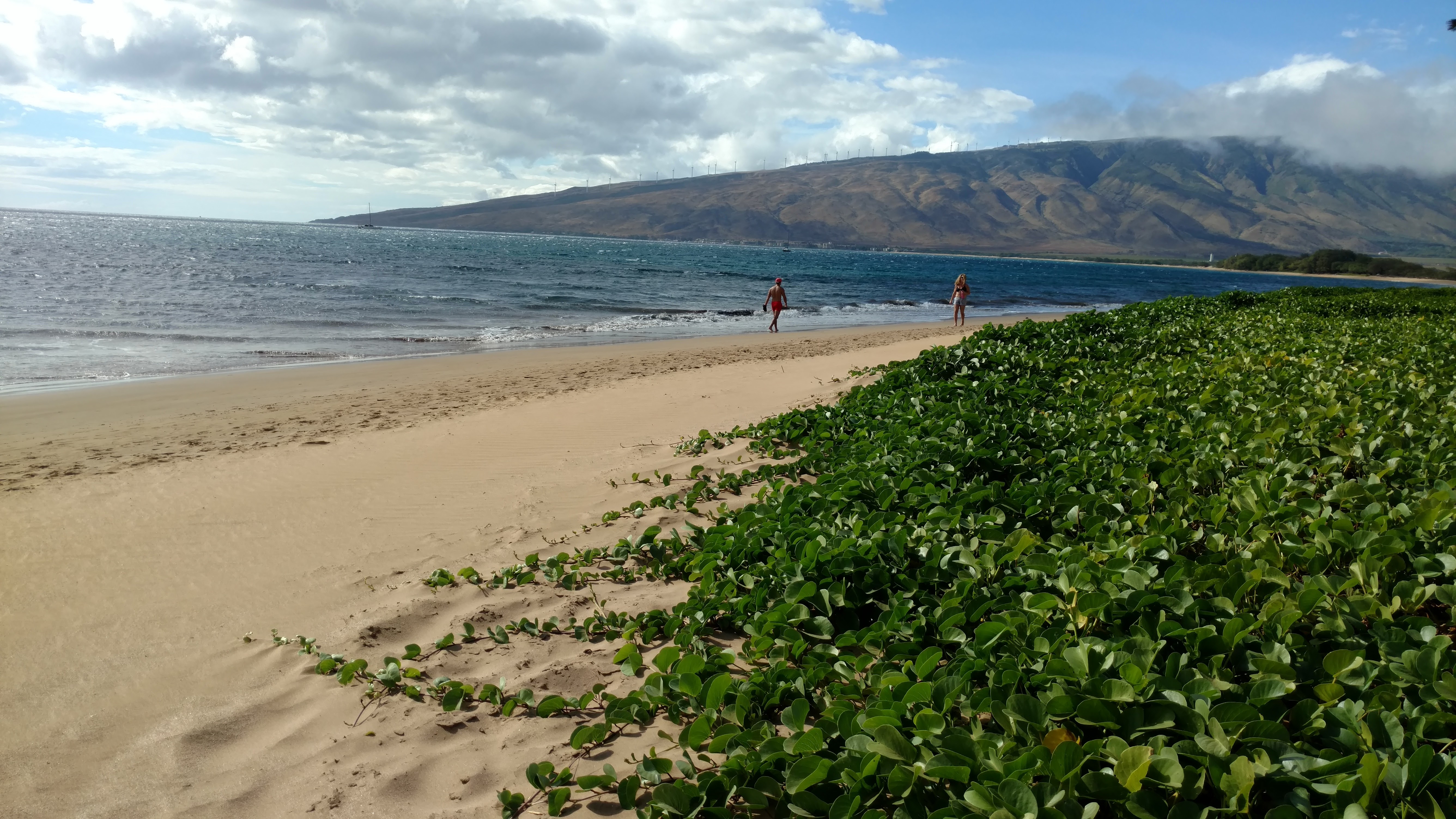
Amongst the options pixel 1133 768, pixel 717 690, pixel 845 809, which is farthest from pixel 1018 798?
pixel 717 690

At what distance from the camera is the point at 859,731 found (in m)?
2.30

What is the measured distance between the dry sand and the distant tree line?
109m

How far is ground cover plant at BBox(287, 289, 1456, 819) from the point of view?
186 cm

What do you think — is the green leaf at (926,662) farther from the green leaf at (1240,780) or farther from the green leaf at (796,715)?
the green leaf at (1240,780)

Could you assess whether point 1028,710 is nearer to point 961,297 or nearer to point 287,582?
point 287,582

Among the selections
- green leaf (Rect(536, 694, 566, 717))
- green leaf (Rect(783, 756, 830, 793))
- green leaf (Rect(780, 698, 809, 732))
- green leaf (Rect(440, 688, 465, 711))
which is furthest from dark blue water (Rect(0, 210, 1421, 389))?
green leaf (Rect(783, 756, 830, 793))

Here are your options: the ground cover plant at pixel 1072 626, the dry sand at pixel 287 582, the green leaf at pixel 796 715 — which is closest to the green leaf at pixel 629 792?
the ground cover plant at pixel 1072 626

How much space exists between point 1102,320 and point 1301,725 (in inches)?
404

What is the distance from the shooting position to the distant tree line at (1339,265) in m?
89.8

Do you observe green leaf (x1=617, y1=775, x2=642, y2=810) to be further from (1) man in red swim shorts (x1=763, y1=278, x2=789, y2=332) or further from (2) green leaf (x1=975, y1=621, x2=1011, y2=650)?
(1) man in red swim shorts (x1=763, y1=278, x2=789, y2=332)

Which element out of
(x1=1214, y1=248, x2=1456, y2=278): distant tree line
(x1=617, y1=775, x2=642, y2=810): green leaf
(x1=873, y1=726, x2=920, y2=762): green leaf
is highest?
(x1=1214, y1=248, x2=1456, y2=278): distant tree line

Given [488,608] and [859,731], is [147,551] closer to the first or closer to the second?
[488,608]

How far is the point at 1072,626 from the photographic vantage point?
2543mm

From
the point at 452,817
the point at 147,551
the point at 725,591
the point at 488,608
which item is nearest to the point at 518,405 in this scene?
the point at 147,551
